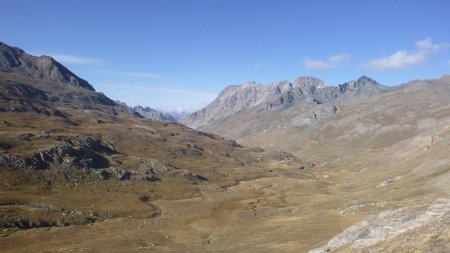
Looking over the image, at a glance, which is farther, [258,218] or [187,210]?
[187,210]

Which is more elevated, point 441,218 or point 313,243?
point 441,218

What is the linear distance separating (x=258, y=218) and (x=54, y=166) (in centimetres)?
8959

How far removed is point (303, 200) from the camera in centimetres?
15450

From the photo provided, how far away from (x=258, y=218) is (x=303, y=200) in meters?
43.1

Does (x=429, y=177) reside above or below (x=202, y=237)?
above

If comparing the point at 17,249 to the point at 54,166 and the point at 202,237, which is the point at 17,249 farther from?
the point at 54,166

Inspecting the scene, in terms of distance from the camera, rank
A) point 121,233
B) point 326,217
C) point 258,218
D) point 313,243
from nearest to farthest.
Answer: point 313,243 → point 326,217 → point 121,233 → point 258,218

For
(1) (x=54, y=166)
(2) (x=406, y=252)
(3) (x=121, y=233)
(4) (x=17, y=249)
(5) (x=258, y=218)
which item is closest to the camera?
(2) (x=406, y=252)

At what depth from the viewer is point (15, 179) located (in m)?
144

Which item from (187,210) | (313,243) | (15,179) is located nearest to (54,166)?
(15,179)

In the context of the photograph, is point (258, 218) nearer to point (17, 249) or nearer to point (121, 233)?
point (121, 233)

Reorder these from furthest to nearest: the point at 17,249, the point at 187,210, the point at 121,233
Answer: the point at 187,210 < the point at 121,233 < the point at 17,249

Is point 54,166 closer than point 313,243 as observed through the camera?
No

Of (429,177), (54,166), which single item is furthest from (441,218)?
(54,166)
